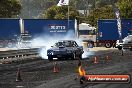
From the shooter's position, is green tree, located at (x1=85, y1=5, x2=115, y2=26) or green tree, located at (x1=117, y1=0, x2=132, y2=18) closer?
green tree, located at (x1=117, y1=0, x2=132, y2=18)

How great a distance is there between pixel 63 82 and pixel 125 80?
17.8ft

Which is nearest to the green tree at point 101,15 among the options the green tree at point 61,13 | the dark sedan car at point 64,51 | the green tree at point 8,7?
the green tree at point 61,13

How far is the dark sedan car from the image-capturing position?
29.3 metres

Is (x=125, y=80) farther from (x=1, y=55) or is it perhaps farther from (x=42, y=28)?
(x=42, y=28)

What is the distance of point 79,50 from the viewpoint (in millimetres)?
30125

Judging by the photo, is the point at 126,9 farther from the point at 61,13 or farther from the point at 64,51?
the point at 64,51

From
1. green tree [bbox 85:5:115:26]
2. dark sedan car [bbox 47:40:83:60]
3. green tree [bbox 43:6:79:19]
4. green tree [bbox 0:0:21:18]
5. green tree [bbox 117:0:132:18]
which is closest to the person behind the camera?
dark sedan car [bbox 47:40:83:60]

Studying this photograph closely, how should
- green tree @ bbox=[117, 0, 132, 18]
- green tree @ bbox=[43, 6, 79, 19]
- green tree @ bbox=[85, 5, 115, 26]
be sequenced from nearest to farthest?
green tree @ bbox=[117, 0, 132, 18] < green tree @ bbox=[85, 5, 115, 26] < green tree @ bbox=[43, 6, 79, 19]

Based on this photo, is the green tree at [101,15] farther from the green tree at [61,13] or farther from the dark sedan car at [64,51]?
the dark sedan car at [64,51]

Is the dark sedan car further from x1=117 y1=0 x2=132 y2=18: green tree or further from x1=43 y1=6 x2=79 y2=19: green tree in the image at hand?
x1=43 y1=6 x2=79 y2=19: green tree

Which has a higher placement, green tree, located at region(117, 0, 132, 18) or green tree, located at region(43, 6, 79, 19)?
green tree, located at region(117, 0, 132, 18)

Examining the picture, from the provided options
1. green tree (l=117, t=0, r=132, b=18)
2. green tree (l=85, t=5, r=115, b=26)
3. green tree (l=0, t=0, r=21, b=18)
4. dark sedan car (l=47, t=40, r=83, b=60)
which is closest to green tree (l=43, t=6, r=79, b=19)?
green tree (l=85, t=5, r=115, b=26)

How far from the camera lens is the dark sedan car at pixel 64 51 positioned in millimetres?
29328

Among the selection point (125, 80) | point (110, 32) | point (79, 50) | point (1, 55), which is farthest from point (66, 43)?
point (110, 32)
